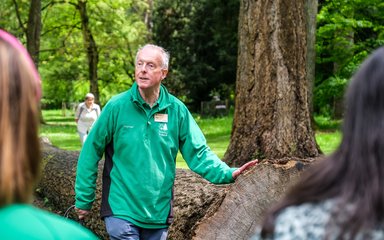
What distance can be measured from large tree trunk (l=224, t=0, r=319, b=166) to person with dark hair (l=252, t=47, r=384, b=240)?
7.93m

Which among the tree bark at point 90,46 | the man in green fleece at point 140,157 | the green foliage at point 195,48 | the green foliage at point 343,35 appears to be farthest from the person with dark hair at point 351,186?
the tree bark at point 90,46

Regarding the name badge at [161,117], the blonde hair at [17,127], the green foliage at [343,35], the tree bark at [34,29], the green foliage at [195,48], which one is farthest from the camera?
the green foliage at [195,48]

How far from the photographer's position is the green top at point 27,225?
188 cm

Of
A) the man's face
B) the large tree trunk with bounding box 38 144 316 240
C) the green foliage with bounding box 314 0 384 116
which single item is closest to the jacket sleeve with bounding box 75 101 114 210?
the man's face

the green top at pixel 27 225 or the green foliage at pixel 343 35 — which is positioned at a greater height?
the green foliage at pixel 343 35

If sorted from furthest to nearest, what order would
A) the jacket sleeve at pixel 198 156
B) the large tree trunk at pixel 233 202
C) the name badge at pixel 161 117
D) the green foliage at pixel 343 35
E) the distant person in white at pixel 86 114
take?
the green foliage at pixel 343 35 < the distant person in white at pixel 86 114 < the large tree trunk at pixel 233 202 < the jacket sleeve at pixel 198 156 < the name badge at pixel 161 117

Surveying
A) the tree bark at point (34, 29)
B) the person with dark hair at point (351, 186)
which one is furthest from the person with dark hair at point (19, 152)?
the tree bark at point (34, 29)

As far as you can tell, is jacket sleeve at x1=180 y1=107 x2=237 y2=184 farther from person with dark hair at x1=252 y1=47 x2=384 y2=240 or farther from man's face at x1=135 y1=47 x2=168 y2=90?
person with dark hair at x1=252 y1=47 x2=384 y2=240

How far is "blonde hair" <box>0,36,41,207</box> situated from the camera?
188 centimetres

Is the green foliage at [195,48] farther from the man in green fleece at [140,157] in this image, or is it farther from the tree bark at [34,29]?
the man in green fleece at [140,157]

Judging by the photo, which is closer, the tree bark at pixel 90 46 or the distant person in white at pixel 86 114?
the distant person in white at pixel 86 114

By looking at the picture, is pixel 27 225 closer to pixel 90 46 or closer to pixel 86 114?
pixel 86 114

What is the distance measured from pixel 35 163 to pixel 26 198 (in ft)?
0.31

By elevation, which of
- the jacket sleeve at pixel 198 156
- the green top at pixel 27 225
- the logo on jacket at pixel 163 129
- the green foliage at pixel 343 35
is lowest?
the jacket sleeve at pixel 198 156
